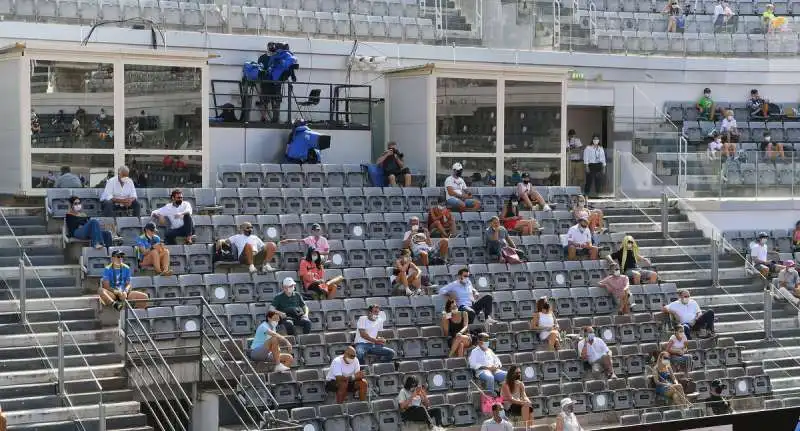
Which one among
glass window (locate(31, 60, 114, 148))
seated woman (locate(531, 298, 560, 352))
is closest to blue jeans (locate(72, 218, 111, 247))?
glass window (locate(31, 60, 114, 148))

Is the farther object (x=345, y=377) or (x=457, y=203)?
(x=457, y=203)

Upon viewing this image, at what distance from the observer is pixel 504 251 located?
22.0 metres

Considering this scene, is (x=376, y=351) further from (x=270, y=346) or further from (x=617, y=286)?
(x=617, y=286)

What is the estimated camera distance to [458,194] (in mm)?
23141

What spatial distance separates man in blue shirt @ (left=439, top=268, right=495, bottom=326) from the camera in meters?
20.3

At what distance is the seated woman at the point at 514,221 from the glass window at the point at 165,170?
15.5 ft

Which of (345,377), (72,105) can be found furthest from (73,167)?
(345,377)

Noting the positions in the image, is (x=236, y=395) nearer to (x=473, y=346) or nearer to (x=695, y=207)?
(x=473, y=346)

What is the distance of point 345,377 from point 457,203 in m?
5.65

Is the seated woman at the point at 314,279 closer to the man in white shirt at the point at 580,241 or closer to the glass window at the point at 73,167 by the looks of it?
the glass window at the point at 73,167

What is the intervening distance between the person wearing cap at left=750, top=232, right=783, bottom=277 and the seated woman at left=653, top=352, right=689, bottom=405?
4.97 metres

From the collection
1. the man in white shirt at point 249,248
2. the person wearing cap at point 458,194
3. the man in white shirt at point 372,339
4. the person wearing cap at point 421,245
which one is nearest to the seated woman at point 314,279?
the man in white shirt at point 249,248

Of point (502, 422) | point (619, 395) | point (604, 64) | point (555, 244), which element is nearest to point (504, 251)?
point (555, 244)

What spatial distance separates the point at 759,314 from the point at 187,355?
399 inches
